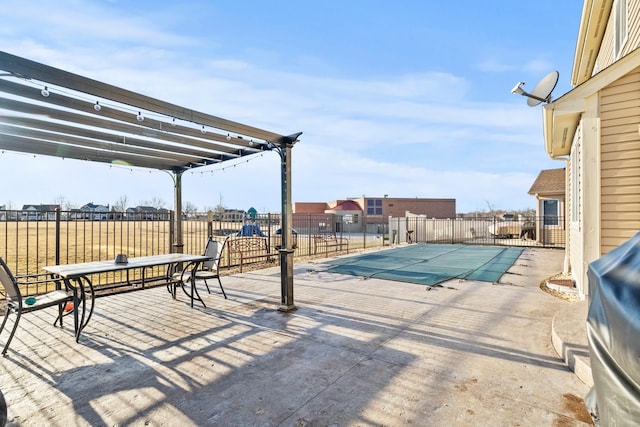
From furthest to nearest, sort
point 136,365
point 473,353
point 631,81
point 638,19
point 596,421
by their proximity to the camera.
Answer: point 638,19 < point 631,81 < point 473,353 < point 136,365 < point 596,421

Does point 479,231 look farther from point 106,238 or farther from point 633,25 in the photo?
point 106,238

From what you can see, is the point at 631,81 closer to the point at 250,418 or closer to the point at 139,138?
the point at 250,418

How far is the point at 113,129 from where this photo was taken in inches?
152

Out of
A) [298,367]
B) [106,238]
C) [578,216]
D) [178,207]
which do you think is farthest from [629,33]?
[106,238]

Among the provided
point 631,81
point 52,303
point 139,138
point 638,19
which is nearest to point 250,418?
point 52,303

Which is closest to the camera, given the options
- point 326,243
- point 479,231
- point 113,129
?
point 113,129

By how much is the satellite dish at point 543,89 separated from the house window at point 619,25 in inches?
48.8

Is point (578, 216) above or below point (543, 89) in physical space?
below

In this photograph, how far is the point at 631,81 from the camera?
3.57 m

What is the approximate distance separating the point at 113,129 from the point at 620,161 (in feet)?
20.1

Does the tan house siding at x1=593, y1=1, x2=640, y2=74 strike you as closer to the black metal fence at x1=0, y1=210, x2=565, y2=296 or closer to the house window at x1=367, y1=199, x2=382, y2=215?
the black metal fence at x1=0, y1=210, x2=565, y2=296

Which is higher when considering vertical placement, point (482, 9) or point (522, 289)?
point (482, 9)

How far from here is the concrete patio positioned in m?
2.02

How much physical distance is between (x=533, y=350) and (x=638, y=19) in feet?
14.6
